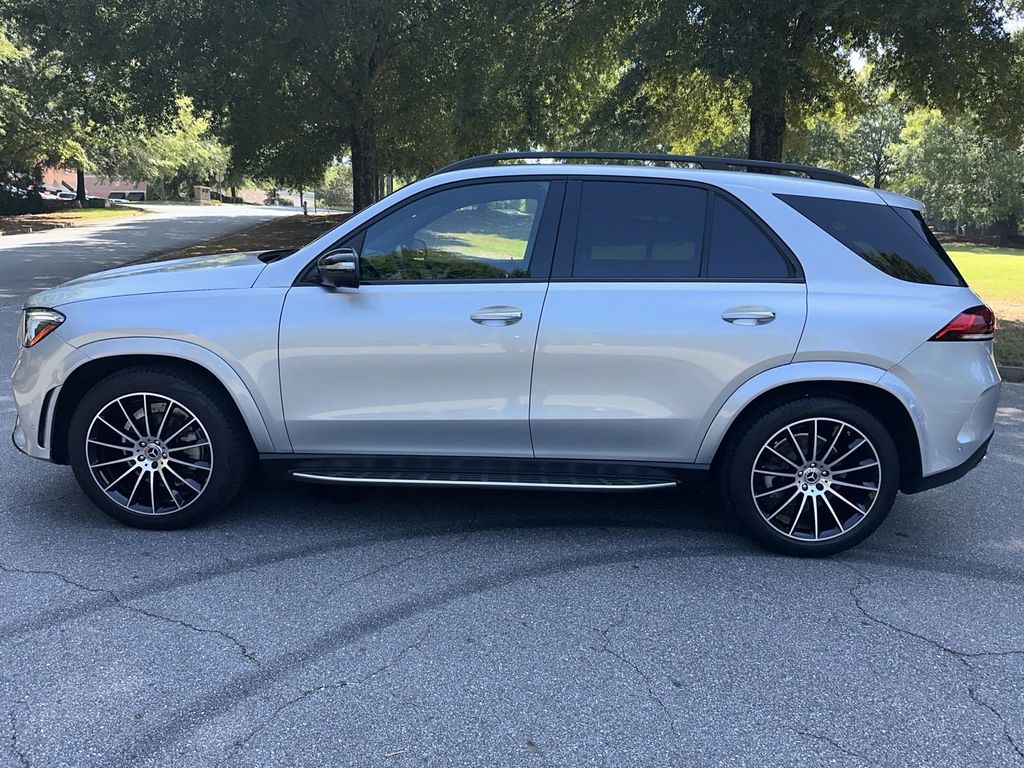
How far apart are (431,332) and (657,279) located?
1.12 m

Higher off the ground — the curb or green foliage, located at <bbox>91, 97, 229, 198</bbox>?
green foliage, located at <bbox>91, 97, 229, 198</bbox>

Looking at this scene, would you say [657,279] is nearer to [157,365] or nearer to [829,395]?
[829,395]

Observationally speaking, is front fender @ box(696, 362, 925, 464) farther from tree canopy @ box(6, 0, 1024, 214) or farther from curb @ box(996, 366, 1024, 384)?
tree canopy @ box(6, 0, 1024, 214)

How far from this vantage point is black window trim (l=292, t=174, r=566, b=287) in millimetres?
3879

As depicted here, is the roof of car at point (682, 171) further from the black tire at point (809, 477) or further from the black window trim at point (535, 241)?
the black tire at point (809, 477)

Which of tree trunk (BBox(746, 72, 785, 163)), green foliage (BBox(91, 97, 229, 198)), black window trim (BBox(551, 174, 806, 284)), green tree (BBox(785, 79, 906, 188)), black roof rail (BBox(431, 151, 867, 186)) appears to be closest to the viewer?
black window trim (BBox(551, 174, 806, 284))

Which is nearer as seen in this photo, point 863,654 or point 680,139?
point 863,654

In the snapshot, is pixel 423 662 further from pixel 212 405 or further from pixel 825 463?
pixel 825 463

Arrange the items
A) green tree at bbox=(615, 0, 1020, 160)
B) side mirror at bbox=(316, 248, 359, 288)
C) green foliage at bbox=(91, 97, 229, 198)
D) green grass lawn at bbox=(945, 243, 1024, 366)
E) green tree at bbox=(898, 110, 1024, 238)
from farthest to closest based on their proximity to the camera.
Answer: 1. green tree at bbox=(898, 110, 1024, 238)
2. green foliage at bbox=(91, 97, 229, 198)
3. green tree at bbox=(615, 0, 1020, 160)
4. green grass lawn at bbox=(945, 243, 1024, 366)
5. side mirror at bbox=(316, 248, 359, 288)

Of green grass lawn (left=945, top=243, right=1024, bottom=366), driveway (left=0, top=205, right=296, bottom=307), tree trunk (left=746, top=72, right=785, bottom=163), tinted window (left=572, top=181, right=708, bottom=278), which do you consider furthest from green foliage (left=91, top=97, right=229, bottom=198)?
tinted window (left=572, top=181, right=708, bottom=278)

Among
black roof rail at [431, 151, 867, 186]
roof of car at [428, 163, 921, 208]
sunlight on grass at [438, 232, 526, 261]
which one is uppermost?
black roof rail at [431, 151, 867, 186]

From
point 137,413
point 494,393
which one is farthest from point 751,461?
point 137,413

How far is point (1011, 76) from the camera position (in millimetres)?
11531

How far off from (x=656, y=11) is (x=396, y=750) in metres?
11.5
